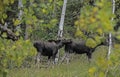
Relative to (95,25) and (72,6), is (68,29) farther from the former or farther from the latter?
(95,25)

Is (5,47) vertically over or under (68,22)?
over

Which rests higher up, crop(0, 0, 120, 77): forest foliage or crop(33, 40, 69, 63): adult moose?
crop(0, 0, 120, 77): forest foliage

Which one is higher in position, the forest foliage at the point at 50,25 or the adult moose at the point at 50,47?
the forest foliage at the point at 50,25

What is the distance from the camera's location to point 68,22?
27.2 metres

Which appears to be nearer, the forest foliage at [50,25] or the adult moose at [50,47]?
the forest foliage at [50,25]

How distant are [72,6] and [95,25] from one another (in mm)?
23705

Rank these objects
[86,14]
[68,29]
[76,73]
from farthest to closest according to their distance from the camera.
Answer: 1. [68,29]
2. [76,73]
3. [86,14]

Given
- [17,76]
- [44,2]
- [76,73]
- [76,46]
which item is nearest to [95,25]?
[44,2]

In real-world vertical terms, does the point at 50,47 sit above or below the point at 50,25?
below

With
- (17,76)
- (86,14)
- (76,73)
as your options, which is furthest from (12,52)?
(76,73)

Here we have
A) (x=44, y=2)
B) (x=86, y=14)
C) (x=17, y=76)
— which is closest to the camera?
(x=86, y=14)

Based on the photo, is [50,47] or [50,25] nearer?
[50,25]

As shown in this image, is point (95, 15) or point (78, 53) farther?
point (78, 53)

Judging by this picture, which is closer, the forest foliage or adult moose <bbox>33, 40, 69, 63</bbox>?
the forest foliage
